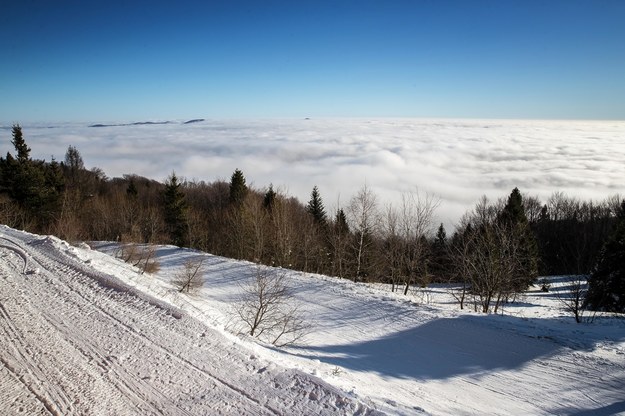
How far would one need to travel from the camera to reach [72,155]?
252 ft

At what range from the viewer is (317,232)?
39.0 meters

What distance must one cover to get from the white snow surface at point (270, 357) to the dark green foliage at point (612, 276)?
33.5 ft

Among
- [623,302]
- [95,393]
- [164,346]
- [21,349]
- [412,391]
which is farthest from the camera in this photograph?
[623,302]

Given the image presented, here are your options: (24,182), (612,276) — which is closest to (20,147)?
(24,182)

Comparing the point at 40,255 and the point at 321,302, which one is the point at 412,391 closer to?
the point at 321,302

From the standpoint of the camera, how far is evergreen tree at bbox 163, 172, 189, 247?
124ft

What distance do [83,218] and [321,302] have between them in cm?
3776

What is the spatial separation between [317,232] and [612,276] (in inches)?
973

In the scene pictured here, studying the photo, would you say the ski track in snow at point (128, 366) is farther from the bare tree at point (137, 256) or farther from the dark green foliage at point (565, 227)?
the dark green foliage at point (565, 227)

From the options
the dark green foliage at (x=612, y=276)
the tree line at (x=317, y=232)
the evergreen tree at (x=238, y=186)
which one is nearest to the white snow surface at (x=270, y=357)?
the tree line at (x=317, y=232)

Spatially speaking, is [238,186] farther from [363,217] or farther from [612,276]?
[612,276]

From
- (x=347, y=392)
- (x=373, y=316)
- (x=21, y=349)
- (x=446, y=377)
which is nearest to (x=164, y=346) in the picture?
(x=21, y=349)

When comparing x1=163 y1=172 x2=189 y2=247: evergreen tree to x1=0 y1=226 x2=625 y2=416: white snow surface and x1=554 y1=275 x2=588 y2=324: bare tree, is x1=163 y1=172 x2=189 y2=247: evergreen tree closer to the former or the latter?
x1=0 y1=226 x2=625 y2=416: white snow surface

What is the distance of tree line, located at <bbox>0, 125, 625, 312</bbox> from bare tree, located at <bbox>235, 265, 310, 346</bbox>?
337 inches
